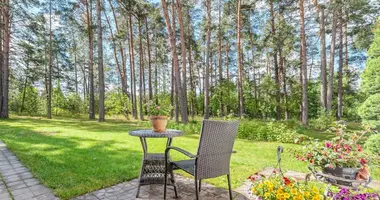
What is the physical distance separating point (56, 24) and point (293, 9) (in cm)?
1351

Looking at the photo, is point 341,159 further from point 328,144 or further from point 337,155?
point 328,144

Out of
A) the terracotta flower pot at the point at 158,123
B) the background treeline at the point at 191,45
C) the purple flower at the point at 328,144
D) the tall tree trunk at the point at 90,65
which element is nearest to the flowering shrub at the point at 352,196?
the purple flower at the point at 328,144

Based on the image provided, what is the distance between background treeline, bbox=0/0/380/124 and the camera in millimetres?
9953

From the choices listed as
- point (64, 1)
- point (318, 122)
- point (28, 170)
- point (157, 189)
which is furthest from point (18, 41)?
point (318, 122)

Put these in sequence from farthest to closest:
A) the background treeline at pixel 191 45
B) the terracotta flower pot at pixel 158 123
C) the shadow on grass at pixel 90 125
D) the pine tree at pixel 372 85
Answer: the background treeline at pixel 191 45 → the shadow on grass at pixel 90 125 → the pine tree at pixel 372 85 → the terracotta flower pot at pixel 158 123

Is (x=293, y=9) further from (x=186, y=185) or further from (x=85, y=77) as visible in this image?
(x=85, y=77)

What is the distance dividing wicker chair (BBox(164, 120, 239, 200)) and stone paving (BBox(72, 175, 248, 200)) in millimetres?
489

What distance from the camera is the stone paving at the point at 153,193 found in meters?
2.42

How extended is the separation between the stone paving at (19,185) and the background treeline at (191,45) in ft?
20.9

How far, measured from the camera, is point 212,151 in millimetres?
2023

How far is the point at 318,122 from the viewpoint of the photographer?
28.1 feet

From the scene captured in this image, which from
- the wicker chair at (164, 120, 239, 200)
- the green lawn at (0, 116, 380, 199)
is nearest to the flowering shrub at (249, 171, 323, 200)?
the wicker chair at (164, 120, 239, 200)

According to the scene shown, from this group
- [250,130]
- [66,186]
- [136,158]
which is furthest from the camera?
[250,130]

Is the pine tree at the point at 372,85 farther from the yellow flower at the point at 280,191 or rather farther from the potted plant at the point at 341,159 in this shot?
the yellow flower at the point at 280,191
